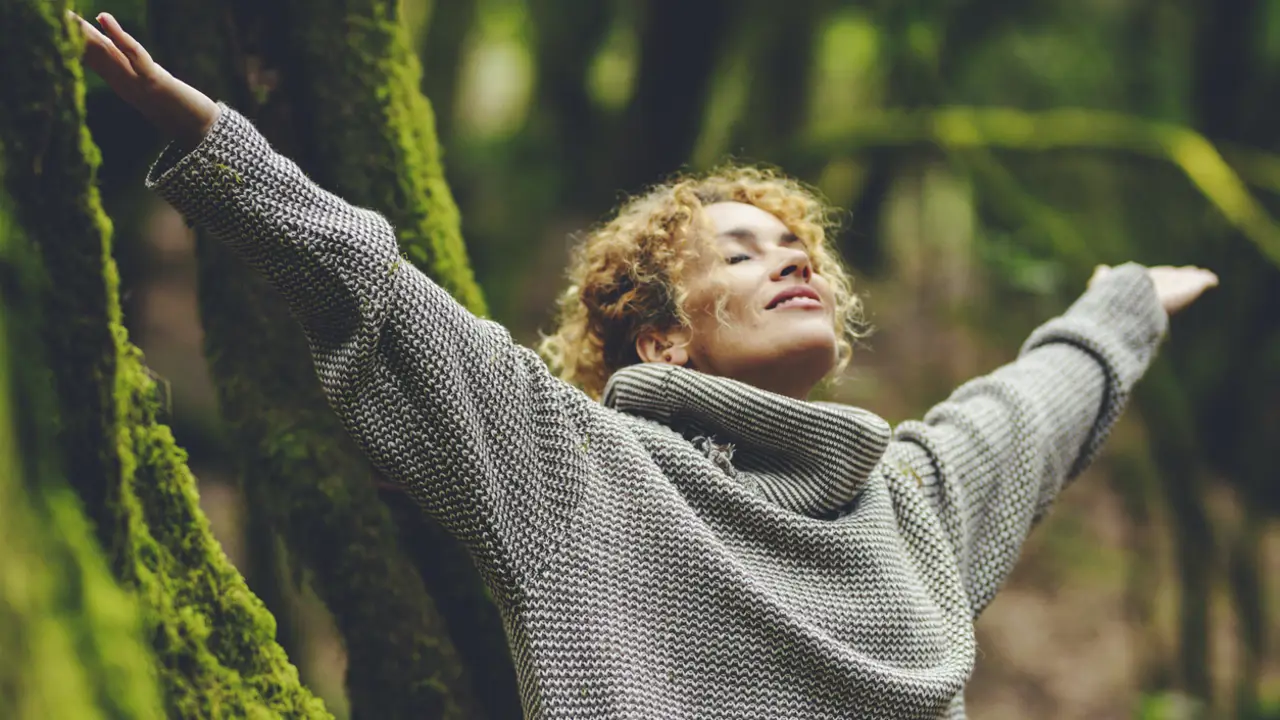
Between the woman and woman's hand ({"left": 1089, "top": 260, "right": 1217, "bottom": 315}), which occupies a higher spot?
woman's hand ({"left": 1089, "top": 260, "right": 1217, "bottom": 315})

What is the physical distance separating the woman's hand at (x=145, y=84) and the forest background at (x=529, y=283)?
126 mm

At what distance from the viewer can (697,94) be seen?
722 cm

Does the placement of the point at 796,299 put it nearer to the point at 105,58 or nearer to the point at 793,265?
the point at 793,265

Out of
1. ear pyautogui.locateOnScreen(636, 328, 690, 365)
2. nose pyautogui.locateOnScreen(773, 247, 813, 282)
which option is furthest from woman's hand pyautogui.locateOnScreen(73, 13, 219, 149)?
nose pyautogui.locateOnScreen(773, 247, 813, 282)

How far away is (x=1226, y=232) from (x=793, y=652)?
4.55 metres

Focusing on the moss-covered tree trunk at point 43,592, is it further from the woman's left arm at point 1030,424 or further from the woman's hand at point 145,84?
the woman's left arm at point 1030,424

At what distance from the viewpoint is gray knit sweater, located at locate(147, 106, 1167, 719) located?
149 centimetres

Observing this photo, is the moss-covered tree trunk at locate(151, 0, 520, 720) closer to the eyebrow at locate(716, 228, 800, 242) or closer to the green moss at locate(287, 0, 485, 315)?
the green moss at locate(287, 0, 485, 315)

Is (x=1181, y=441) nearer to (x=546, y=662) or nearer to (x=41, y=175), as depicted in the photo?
(x=546, y=662)

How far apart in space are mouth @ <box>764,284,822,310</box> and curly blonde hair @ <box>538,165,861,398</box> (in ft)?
0.54

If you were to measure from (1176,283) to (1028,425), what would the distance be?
80 cm

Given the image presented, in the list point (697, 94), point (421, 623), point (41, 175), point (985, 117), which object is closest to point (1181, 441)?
point (985, 117)

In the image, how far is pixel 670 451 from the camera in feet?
5.79

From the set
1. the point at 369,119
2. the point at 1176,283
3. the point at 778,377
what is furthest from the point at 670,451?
the point at 1176,283
